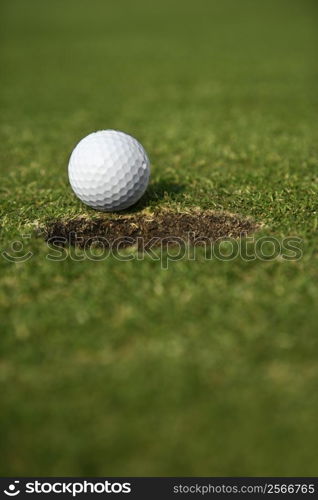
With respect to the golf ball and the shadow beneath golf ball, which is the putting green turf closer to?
the shadow beneath golf ball

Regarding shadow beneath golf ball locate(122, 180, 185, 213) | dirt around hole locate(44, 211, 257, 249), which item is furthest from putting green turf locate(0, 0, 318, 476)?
dirt around hole locate(44, 211, 257, 249)

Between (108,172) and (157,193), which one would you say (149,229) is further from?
(157,193)

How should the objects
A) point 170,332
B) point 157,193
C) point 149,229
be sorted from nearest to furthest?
1. point 170,332
2. point 149,229
3. point 157,193

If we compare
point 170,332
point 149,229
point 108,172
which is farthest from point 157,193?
point 170,332

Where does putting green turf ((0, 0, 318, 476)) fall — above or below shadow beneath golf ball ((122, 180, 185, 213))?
below

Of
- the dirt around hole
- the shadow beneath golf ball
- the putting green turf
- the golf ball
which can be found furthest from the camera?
the shadow beneath golf ball
